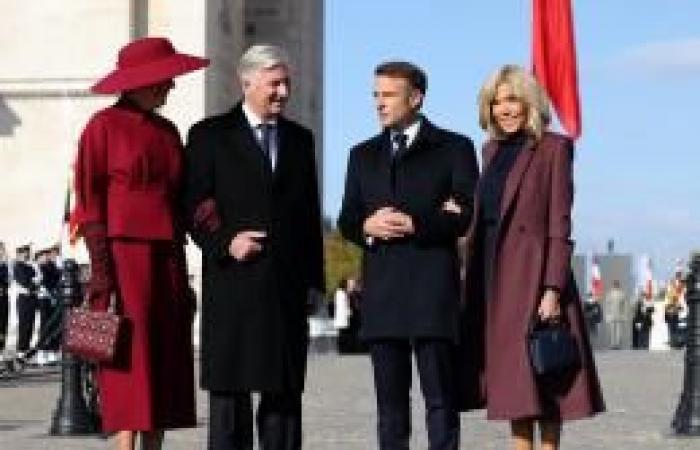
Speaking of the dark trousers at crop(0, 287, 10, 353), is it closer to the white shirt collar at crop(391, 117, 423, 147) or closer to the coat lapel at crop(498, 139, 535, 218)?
the white shirt collar at crop(391, 117, 423, 147)

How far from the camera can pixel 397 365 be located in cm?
925

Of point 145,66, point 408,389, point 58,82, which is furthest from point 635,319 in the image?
point 145,66

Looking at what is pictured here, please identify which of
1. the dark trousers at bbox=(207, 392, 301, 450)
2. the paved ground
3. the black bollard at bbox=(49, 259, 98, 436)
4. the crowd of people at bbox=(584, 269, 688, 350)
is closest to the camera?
the dark trousers at bbox=(207, 392, 301, 450)

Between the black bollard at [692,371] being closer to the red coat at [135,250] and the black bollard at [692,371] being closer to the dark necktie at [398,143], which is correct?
the dark necktie at [398,143]

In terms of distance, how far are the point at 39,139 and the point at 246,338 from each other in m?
24.6

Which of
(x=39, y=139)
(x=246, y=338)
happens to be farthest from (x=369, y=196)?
(x=39, y=139)

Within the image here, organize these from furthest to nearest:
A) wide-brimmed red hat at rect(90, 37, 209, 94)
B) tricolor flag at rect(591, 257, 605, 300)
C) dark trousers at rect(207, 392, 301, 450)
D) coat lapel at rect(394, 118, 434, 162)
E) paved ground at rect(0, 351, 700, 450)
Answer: tricolor flag at rect(591, 257, 605, 300) < paved ground at rect(0, 351, 700, 450) < coat lapel at rect(394, 118, 434, 162) < dark trousers at rect(207, 392, 301, 450) < wide-brimmed red hat at rect(90, 37, 209, 94)

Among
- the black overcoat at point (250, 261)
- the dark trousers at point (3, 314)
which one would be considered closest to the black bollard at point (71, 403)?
the black overcoat at point (250, 261)

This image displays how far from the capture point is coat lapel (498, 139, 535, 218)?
906cm

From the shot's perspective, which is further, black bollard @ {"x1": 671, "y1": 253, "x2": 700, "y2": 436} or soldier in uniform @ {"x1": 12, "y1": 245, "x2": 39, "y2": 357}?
soldier in uniform @ {"x1": 12, "y1": 245, "x2": 39, "y2": 357}

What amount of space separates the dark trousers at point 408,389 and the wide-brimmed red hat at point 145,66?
4.87 ft

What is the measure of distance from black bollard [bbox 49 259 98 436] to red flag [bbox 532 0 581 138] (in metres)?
6.25

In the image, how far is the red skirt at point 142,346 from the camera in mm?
8711

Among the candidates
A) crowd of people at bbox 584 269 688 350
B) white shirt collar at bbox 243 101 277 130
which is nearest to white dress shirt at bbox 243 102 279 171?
white shirt collar at bbox 243 101 277 130
